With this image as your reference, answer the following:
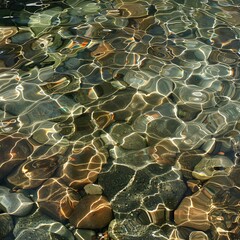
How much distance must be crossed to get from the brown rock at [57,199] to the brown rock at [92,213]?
80mm

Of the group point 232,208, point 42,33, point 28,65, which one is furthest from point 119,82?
point 232,208

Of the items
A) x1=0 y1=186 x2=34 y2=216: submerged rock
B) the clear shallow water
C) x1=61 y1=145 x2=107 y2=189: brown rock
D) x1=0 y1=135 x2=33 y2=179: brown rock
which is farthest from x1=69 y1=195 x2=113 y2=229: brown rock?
x1=0 y1=135 x2=33 y2=179: brown rock

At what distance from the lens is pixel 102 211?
395 cm

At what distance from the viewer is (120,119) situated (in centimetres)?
507

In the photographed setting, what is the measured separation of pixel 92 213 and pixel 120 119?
150cm

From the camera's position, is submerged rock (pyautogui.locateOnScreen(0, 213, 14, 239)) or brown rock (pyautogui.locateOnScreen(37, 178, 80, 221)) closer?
submerged rock (pyautogui.locateOnScreen(0, 213, 14, 239))

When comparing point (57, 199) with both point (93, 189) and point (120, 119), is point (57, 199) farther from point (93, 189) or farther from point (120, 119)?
point (120, 119)

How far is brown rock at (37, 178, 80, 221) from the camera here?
398 centimetres

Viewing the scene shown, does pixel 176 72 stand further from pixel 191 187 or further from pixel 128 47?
pixel 191 187

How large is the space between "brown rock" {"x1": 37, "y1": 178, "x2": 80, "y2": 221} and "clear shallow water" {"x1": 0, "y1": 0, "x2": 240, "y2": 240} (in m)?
0.01

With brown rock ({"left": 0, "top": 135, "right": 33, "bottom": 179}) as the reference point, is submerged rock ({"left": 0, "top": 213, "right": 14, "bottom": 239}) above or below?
below

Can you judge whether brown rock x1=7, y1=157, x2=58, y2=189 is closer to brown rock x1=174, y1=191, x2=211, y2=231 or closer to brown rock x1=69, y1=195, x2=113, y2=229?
brown rock x1=69, y1=195, x2=113, y2=229

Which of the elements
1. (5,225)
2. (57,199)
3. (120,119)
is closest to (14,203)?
(5,225)

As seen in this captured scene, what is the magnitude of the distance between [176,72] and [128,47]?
3.11 ft
